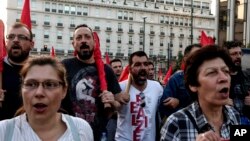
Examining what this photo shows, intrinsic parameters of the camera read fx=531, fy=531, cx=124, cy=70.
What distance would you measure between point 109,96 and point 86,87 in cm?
31

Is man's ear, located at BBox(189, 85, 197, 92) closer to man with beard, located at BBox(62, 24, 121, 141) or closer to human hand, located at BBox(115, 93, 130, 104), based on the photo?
man with beard, located at BBox(62, 24, 121, 141)

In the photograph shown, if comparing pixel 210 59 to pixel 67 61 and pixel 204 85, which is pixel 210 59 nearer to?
pixel 204 85

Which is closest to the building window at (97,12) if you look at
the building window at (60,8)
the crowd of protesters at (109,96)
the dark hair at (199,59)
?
the building window at (60,8)

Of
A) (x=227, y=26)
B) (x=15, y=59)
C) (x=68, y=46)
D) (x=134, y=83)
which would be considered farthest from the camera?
(x=68, y=46)

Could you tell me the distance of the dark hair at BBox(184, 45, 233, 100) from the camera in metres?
3.12

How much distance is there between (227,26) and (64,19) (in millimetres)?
57850

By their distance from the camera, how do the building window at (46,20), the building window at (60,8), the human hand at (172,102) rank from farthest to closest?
the building window at (60,8) < the building window at (46,20) < the human hand at (172,102)

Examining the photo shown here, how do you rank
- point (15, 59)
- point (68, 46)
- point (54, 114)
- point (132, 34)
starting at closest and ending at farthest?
point (54, 114), point (15, 59), point (68, 46), point (132, 34)

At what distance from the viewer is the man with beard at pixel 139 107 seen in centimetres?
562

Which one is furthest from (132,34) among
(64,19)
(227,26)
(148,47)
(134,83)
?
(134,83)

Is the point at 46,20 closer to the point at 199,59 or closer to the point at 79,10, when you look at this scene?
the point at 79,10

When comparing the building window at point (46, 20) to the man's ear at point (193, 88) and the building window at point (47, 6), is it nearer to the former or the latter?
the building window at point (47, 6)

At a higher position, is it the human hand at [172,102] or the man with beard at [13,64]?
the man with beard at [13,64]

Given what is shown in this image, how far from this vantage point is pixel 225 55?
316 cm
